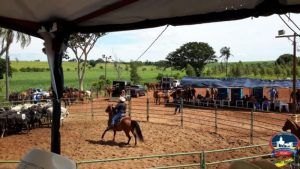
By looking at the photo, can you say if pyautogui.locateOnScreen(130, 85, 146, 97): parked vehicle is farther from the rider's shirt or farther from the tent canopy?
the tent canopy

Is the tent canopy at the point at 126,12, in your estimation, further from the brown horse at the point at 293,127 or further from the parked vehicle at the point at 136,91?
the parked vehicle at the point at 136,91

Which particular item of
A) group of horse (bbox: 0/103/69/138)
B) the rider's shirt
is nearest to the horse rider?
the rider's shirt

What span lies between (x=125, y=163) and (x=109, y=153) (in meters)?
1.39

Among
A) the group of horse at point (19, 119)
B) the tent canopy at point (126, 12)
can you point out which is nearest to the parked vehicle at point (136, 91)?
the group of horse at point (19, 119)

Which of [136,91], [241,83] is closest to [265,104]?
[241,83]

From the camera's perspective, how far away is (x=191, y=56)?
83.8 meters

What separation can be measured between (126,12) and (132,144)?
9352mm

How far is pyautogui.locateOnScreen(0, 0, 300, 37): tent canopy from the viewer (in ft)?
9.16

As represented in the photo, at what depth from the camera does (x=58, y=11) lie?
3.05m

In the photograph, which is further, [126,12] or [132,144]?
[132,144]

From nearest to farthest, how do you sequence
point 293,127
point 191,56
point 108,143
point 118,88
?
point 293,127 → point 108,143 → point 118,88 → point 191,56

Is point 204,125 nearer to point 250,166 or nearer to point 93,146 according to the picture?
point 93,146

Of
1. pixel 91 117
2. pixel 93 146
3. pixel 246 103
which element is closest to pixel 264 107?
pixel 246 103

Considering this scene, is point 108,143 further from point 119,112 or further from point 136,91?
point 136,91
